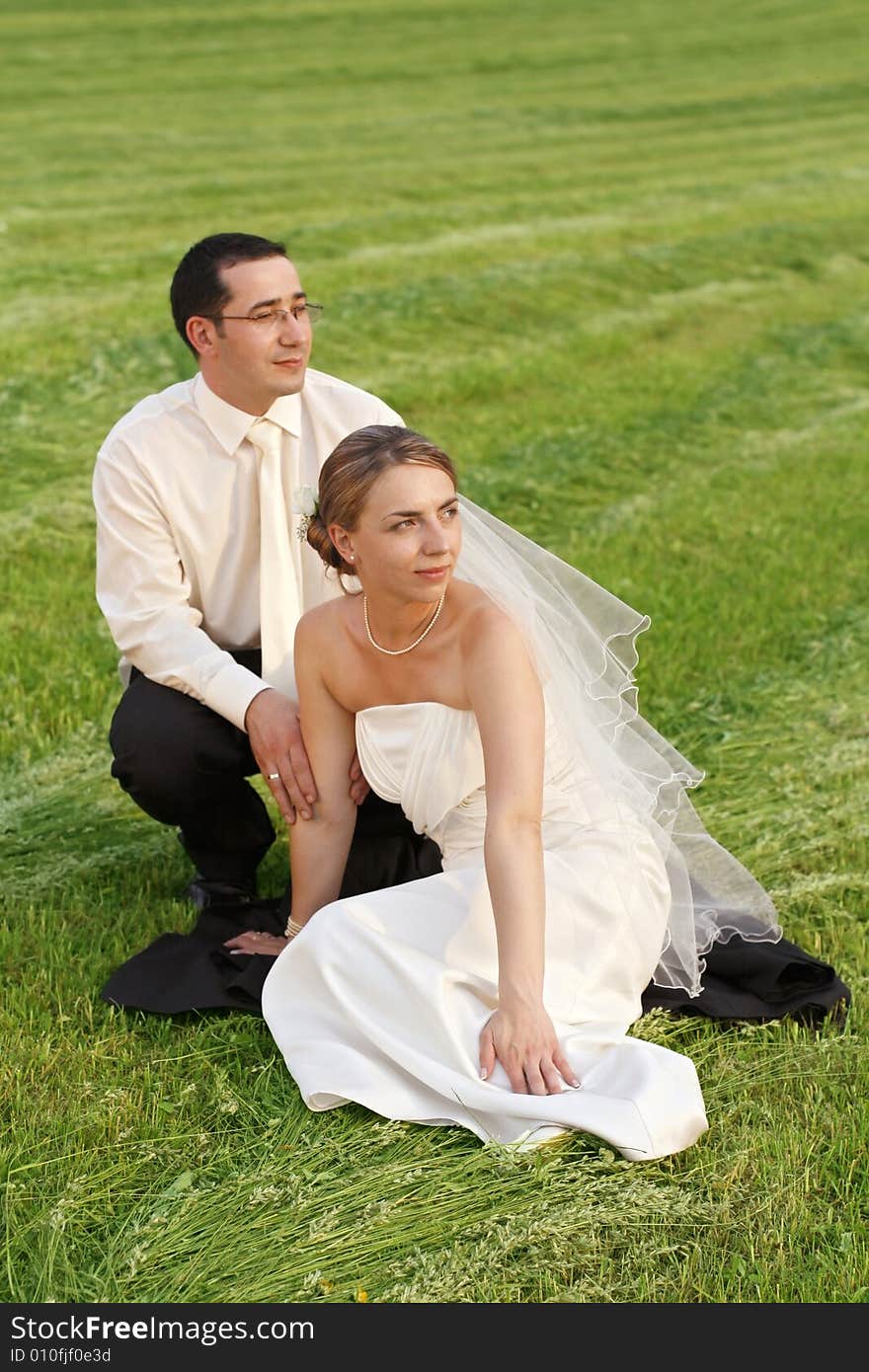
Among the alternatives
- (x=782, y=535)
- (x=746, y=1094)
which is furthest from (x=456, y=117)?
(x=746, y=1094)

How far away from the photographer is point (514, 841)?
4039 millimetres

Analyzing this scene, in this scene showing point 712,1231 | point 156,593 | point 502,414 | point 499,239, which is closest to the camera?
point 712,1231

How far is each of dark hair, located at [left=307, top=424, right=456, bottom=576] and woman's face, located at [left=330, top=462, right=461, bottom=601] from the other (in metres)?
0.02

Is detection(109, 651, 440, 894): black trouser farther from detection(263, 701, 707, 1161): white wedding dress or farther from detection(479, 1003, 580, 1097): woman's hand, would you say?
detection(479, 1003, 580, 1097): woman's hand

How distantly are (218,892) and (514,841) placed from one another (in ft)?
5.04

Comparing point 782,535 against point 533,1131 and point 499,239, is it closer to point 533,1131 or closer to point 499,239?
point 533,1131

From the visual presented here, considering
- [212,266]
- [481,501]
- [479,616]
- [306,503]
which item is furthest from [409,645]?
[481,501]

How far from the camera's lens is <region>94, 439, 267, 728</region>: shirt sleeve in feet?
16.9

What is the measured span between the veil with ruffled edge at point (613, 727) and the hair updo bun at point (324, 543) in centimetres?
38

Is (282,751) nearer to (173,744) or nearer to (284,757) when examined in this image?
(284,757)

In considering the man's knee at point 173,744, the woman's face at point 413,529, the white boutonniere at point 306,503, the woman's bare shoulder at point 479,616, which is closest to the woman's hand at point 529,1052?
the woman's bare shoulder at point 479,616

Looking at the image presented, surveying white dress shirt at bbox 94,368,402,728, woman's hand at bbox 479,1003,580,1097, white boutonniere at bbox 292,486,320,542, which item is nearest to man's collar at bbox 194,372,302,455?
white dress shirt at bbox 94,368,402,728

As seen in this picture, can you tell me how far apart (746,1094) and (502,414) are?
7.93m

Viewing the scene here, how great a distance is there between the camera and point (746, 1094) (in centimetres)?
412
